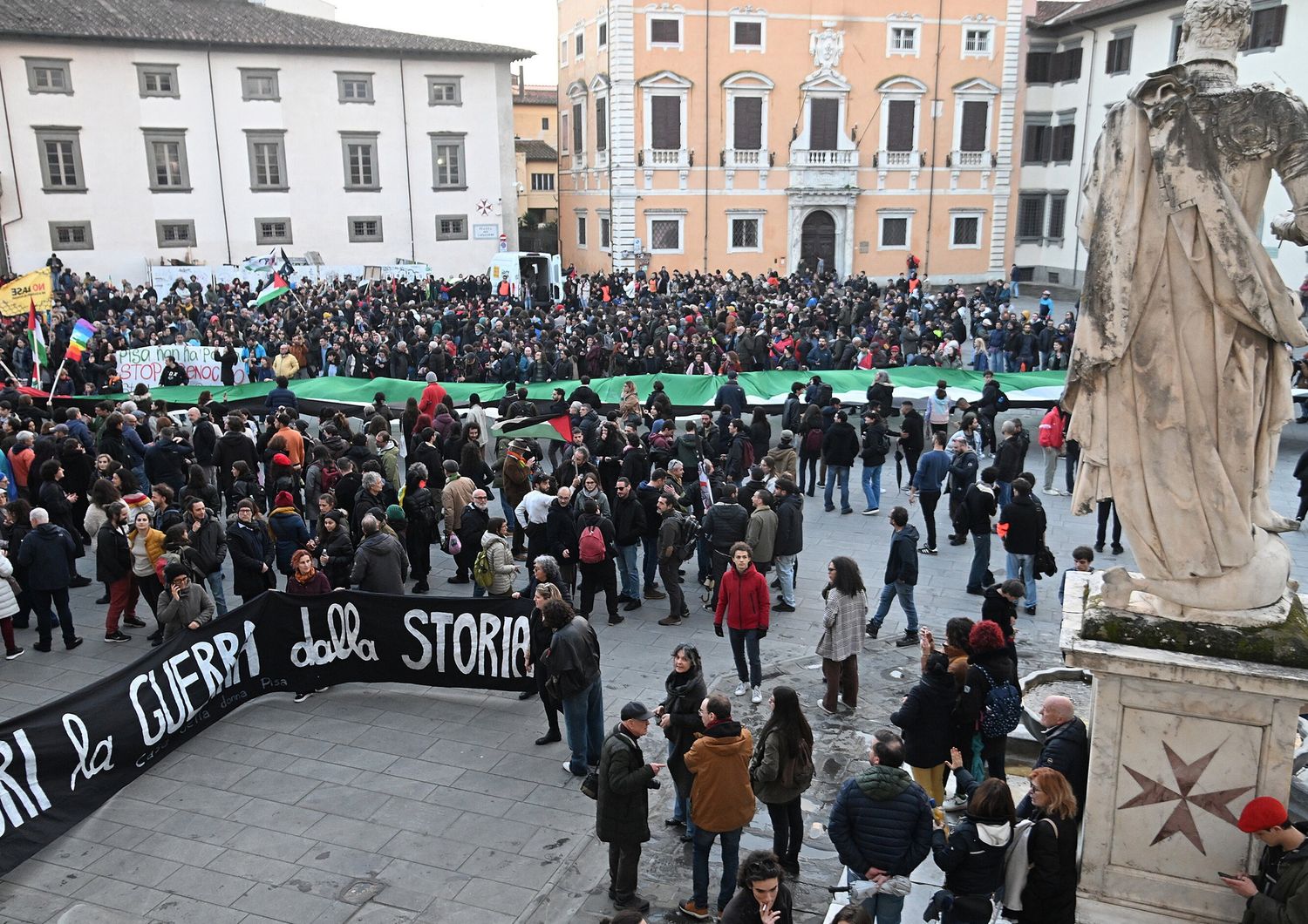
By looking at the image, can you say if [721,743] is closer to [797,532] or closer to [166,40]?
[797,532]

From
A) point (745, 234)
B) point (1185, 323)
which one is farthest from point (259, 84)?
point (1185, 323)

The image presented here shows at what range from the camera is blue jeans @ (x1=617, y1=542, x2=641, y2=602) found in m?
11.4

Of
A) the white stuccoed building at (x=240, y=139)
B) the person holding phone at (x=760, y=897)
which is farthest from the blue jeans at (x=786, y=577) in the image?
the white stuccoed building at (x=240, y=139)

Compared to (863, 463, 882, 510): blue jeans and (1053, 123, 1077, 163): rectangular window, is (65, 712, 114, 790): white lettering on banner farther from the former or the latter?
(1053, 123, 1077, 163): rectangular window

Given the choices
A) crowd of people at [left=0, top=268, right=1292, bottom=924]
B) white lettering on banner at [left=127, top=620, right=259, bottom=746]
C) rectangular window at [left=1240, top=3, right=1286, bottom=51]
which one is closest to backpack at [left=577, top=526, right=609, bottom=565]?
crowd of people at [left=0, top=268, right=1292, bottom=924]

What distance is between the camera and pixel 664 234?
41688mm

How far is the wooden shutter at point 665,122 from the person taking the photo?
133 feet

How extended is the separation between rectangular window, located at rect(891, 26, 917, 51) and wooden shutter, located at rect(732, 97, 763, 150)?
569 cm

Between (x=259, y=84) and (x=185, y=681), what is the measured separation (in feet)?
116

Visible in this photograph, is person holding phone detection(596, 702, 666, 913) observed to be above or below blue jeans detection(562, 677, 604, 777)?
above

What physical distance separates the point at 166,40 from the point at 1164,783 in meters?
40.5

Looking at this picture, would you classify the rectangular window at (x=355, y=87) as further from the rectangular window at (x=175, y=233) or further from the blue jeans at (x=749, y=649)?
the blue jeans at (x=749, y=649)

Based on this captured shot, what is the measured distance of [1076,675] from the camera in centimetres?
830

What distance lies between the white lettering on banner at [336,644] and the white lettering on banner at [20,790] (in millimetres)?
2470
